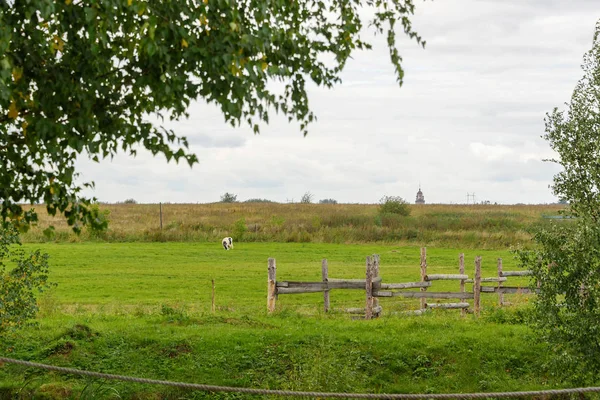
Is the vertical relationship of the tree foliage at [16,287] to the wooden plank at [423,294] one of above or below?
above

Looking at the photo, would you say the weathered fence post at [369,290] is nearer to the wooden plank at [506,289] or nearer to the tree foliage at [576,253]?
the wooden plank at [506,289]

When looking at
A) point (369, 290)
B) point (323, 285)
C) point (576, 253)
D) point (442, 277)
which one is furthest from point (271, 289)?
point (576, 253)

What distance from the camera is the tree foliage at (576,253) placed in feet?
40.7

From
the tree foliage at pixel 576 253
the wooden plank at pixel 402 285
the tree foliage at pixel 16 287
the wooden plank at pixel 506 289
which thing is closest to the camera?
the tree foliage at pixel 576 253

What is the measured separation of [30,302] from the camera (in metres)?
15.5

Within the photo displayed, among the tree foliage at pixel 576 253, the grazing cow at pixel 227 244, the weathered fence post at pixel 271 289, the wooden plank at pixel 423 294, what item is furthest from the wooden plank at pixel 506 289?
the grazing cow at pixel 227 244

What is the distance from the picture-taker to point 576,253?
40.8 feet

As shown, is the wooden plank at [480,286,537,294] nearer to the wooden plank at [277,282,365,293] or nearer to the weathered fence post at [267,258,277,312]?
the wooden plank at [277,282,365,293]

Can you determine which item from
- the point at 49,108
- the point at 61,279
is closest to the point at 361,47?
the point at 49,108

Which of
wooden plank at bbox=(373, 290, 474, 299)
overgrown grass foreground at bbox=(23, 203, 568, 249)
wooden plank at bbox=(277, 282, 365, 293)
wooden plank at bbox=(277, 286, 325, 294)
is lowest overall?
wooden plank at bbox=(373, 290, 474, 299)

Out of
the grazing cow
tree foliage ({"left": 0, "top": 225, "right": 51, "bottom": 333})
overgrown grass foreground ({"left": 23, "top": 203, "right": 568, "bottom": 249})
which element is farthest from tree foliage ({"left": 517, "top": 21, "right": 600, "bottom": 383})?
overgrown grass foreground ({"left": 23, "top": 203, "right": 568, "bottom": 249})

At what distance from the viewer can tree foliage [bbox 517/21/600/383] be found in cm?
1241

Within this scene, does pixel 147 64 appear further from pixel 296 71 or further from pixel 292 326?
pixel 292 326

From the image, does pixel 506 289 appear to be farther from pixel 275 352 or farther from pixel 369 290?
pixel 275 352
